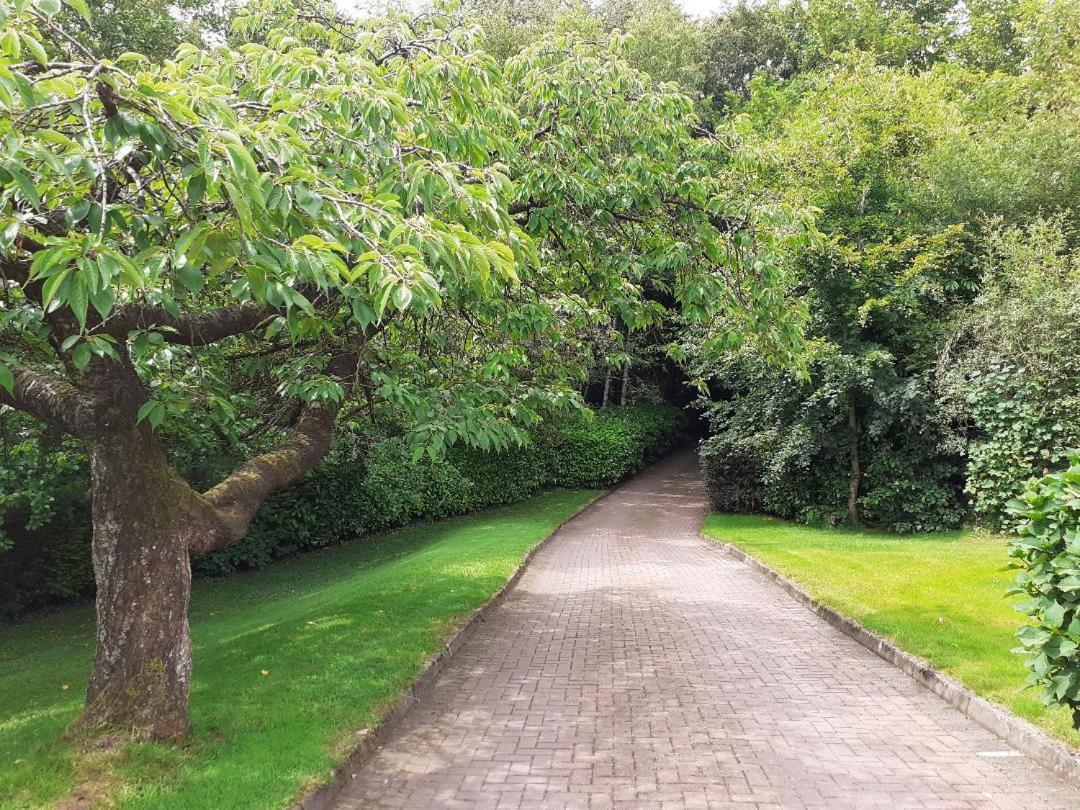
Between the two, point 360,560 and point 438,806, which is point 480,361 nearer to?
point 438,806

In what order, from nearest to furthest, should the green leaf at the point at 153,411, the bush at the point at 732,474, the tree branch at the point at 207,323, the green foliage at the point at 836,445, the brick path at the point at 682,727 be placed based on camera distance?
the green leaf at the point at 153,411
the brick path at the point at 682,727
the tree branch at the point at 207,323
the green foliage at the point at 836,445
the bush at the point at 732,474

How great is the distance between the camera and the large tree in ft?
10.6

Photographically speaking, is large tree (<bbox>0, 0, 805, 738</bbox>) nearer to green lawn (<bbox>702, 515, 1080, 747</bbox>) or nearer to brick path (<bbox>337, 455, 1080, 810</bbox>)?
brick path (<bbox>337, 455, 1080, 810</bbox>)

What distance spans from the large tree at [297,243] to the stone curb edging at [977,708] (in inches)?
Result: 136

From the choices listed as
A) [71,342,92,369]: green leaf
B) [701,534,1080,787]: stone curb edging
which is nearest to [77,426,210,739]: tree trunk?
[71,342,92,369]: green leaf

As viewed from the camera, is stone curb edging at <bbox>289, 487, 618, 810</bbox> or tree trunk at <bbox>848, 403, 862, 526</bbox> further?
tree trunk at <bbox>848, 403, 862, 526</bbox>

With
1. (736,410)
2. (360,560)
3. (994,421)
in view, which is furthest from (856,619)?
(736,410)

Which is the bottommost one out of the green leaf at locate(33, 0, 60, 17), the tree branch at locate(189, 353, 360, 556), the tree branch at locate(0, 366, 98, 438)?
the tree branch at locate(189, 353, 360, 556)

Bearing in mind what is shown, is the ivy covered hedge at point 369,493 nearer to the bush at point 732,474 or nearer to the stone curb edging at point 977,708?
the stone curb edging at point 977,708

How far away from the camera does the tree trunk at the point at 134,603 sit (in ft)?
15.6

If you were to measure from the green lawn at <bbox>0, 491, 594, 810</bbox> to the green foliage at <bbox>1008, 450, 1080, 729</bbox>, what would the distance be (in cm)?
441

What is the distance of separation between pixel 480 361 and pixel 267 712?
5.01 m

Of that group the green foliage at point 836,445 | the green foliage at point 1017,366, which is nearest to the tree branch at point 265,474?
the green foliage at point 836,445

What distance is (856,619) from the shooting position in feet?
27.7
